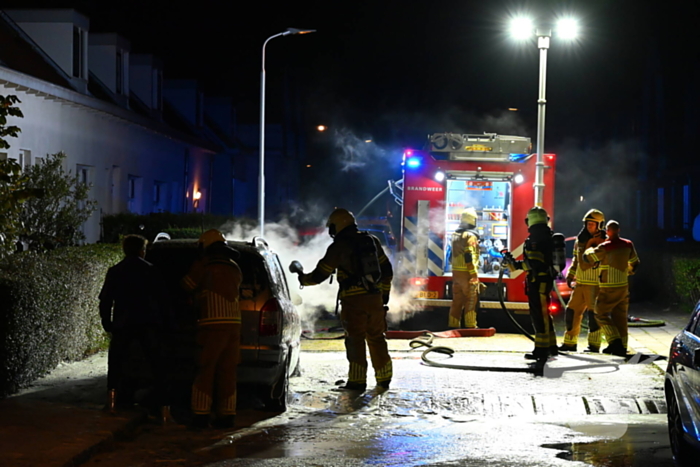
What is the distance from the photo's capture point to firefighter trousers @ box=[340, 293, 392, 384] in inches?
346

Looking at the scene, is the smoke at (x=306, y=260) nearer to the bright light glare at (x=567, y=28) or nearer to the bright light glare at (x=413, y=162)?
the bright light glare at (x=413, y=162)

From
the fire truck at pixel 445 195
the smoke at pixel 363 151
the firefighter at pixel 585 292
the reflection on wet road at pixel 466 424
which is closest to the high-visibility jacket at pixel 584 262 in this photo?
the firefighter at pixel 585 292

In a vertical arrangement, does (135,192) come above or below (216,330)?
above

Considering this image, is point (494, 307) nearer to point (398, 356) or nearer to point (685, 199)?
point (398, 356)

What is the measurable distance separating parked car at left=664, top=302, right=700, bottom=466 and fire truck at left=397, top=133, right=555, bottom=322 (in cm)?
795

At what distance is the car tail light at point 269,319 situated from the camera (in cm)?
742

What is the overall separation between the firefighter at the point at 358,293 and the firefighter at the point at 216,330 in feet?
4.96

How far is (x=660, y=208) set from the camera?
4256 cm

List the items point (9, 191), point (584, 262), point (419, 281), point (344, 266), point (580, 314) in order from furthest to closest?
1. point (419, 281)
2. point (580, 314)
3. point (584, 262)
4. point (344, 266)
5. point (9, 191)

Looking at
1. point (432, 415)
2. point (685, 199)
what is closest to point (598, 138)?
point (685, 199)

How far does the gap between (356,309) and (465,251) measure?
16.2 feet

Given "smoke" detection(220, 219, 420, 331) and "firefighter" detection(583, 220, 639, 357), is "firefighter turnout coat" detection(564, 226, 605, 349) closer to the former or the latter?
"firefighter" detection(583, 220, 639, 357)

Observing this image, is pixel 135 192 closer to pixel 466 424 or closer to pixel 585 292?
pixel 585 292

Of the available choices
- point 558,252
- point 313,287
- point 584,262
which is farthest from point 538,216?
point 313,287
